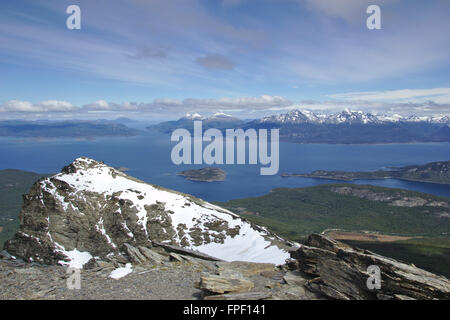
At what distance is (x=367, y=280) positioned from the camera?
17125mm

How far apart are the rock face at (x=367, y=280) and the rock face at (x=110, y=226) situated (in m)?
27.8

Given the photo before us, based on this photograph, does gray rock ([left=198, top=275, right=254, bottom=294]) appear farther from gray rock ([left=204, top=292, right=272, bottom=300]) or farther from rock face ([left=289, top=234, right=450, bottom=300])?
rock face ([left=289, top=234, right=450, bottom=300])

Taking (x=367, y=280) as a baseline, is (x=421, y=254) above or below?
below

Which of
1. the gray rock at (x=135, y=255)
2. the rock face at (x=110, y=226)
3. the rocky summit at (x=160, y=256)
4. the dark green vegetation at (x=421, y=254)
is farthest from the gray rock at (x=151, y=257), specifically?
the dark green vegetation at (x=421, y=254)

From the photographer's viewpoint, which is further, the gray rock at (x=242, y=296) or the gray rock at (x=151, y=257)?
the gray rock at (x=151, y=257)

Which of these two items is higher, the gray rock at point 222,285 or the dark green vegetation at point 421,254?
the gray rock at point 222,285

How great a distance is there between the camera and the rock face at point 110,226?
2018 inches

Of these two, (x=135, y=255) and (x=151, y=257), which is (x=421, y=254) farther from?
(x=135, y=255)

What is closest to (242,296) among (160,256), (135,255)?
(160,256)

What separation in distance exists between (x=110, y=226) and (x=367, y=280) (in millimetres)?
50722

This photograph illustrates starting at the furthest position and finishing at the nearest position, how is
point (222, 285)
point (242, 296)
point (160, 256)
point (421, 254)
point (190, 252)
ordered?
point (421, 254), point (190, 252), point (160, 256), point (222, 285), point (242, 296)

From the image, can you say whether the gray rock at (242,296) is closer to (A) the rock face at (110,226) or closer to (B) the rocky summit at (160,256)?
(B) the rocky summit at (160,256)
